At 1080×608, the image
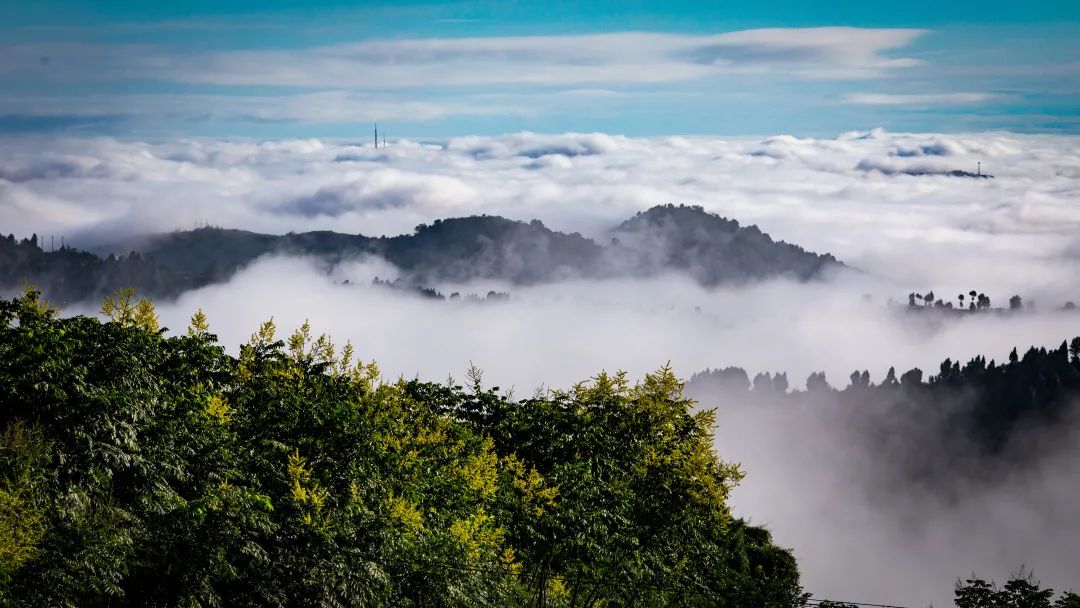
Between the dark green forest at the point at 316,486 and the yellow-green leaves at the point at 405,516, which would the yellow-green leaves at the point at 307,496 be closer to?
the dark green forest at the point at 316,486

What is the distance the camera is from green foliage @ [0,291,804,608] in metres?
25.0

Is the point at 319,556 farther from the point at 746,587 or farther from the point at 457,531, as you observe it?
the point at 746,587

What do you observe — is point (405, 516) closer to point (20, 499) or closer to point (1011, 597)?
point (20, 499)

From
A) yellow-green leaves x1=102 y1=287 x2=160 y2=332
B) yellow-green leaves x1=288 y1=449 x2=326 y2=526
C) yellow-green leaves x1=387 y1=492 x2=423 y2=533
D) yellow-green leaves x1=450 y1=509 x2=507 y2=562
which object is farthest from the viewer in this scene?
yellow-green leaves x1=102 y1=287 x2=160 y2=332

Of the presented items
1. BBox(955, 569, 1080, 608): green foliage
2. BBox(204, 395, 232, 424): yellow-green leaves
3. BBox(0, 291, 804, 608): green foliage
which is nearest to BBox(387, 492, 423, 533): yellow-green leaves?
BBox(0, 291, 804, 608): green foliage

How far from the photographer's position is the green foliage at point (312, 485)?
2498 cm

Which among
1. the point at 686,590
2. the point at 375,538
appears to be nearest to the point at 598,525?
the point at 686,590

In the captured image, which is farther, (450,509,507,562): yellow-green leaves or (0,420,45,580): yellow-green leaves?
(450,509,507,562): yellow-green leaves

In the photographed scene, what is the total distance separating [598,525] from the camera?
126 ft

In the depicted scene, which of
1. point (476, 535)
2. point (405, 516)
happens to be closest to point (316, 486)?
point (405, 516)

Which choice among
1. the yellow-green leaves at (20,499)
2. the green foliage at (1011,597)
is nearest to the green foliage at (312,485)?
A: the yellow-green leaves at (20,499)

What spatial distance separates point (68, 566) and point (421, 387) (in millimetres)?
28446

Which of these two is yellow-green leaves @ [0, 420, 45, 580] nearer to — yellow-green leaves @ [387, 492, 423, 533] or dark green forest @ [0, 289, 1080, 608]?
dark green forest @ [0, 289, 1080, 608]

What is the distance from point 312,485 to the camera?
29703mm
